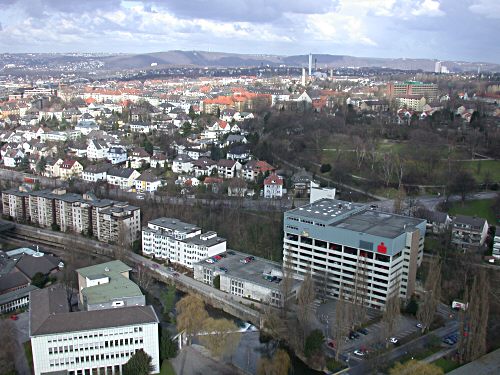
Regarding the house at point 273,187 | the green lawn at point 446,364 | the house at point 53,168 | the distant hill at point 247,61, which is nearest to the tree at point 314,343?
the green lawn at point 446,364

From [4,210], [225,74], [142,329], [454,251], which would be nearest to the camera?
[142,329]

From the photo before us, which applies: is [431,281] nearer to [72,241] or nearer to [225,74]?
[72,241]

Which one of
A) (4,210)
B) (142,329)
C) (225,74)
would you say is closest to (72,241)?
(4,210)

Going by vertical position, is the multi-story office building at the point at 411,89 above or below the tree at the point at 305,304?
above

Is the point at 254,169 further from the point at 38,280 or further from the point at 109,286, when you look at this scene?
the point at 109,286

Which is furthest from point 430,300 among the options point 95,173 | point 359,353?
point 95,173

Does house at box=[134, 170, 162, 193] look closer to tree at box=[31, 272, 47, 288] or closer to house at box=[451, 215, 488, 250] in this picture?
tree at box=[31, 272, 47, 288]

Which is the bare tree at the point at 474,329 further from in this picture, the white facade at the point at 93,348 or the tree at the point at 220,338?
the white facade at the point at 93,348
